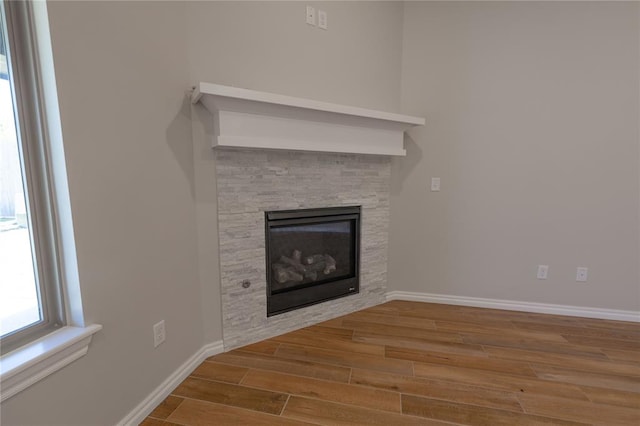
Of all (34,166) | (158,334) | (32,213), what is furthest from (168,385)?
(34,166)

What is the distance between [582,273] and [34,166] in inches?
135

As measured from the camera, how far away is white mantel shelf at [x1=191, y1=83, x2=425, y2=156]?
1555 mm

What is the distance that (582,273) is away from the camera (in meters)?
2.39

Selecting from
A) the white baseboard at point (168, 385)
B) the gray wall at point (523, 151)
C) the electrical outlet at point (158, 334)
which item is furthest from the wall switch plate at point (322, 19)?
the white baseboard at point (168, 385)

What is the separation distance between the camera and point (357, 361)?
1798 mm

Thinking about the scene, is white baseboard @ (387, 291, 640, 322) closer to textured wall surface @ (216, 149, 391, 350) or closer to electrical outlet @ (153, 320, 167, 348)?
textured wall surface @ (216, 149, 391, 350)

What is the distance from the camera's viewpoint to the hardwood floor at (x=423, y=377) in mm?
1389

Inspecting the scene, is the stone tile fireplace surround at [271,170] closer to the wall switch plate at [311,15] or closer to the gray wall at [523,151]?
the gray wall at [523,151]

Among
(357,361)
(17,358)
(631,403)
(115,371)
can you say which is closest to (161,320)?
(115,371)

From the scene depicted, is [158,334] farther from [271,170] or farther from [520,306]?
[520,306]

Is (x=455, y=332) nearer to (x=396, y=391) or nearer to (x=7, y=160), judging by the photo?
(x=396, y=391)

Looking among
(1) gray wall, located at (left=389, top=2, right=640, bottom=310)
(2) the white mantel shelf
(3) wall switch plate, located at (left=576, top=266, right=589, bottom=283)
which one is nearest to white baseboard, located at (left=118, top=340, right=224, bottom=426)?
(2) the white mantel shelf

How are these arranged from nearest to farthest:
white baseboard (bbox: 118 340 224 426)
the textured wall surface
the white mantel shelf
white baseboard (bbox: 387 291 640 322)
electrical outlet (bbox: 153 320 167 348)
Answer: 1. white baseboard (bbox: 118 340 224 426)
2. electrical outlet (bbox: 153 320 167 348)
3. the white mantel shelf
4. the textured wall surface
5. white baseboard (bbox: 387 291 640 322)

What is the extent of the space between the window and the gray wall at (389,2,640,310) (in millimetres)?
2201
